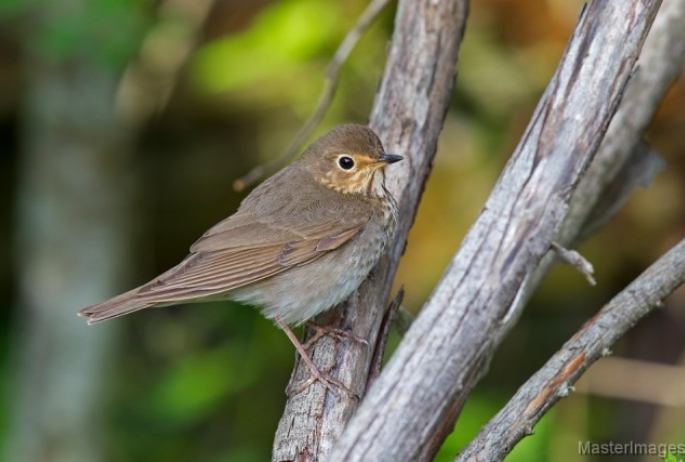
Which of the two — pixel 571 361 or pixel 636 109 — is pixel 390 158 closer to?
pixel 636 109

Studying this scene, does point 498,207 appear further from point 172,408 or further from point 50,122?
point 50,122

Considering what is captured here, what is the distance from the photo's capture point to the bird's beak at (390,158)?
3959 millimetres

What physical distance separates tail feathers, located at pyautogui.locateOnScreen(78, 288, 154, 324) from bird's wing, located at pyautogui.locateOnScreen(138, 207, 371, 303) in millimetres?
202

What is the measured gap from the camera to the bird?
12.7ft

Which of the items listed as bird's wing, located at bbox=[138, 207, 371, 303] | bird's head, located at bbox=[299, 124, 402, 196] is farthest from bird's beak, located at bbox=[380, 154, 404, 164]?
bird's wing, located at bbox=[138, 207, 371, 303]

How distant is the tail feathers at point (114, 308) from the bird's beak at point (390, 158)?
1189mm

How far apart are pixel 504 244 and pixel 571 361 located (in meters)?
0.59

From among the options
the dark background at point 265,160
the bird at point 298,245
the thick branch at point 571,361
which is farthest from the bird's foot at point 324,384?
the dark background at point 265,160

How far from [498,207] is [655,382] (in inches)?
126

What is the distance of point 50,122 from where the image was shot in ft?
19.2

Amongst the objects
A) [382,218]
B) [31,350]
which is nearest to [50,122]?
[31,350]

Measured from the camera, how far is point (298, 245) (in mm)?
4109

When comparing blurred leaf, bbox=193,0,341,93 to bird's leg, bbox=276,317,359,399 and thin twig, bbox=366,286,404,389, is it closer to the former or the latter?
thin twig, bbox=366,286,404,389

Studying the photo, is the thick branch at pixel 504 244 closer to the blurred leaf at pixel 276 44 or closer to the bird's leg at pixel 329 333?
the bird's leg at pixel 329 333
